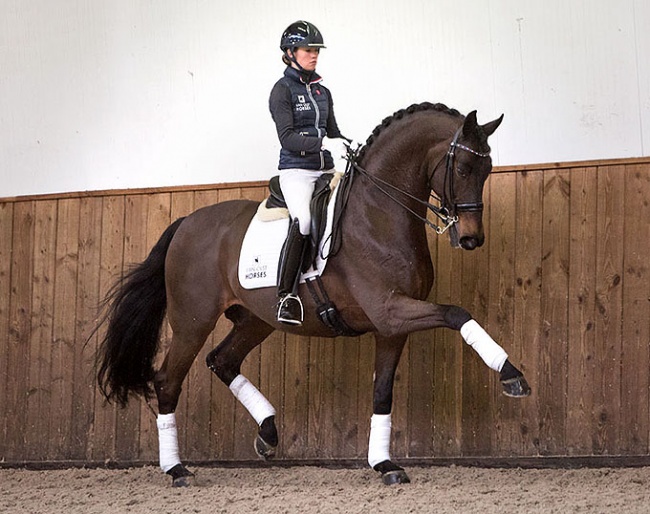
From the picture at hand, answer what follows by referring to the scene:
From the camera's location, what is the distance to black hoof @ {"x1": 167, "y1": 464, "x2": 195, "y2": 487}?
5848mm

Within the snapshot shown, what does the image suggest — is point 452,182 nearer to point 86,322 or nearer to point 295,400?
point 295,400

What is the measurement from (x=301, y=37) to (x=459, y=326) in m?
1.91

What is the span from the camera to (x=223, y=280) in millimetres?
6105

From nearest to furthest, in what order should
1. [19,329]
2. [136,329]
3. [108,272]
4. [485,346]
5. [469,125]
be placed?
[485,346] < [469,125] < [136,329] < [108,272] < [19,329]

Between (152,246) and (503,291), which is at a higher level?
(152,246)

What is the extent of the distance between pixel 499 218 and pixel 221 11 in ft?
8.44

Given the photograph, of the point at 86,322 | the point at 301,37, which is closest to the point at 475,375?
the point at 301,37

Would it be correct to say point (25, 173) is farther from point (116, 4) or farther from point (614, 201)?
point (614, 201)

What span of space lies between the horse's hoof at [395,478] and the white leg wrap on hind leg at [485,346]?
99 centimetres

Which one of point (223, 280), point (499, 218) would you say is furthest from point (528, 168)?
point (223, 280)

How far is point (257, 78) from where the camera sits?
691 cm

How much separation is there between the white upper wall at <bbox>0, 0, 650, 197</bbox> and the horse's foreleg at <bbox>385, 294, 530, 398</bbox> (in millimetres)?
1541

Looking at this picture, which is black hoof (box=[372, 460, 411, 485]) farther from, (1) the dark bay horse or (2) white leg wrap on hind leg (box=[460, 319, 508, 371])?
(2) white leg wrap on hind leg (box=[460, 319, 508, 371])

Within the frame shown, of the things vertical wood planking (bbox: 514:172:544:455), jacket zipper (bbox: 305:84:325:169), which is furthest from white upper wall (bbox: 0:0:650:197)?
jacket zipper (bbox: 305:84:325:169)
